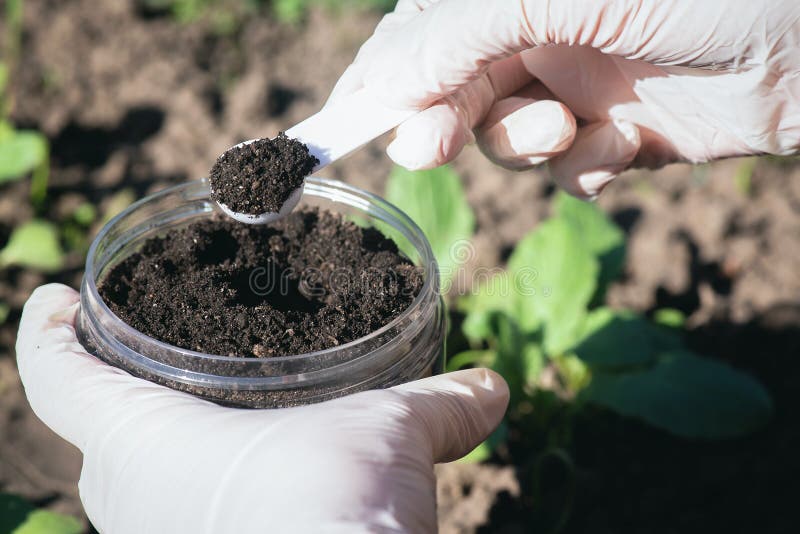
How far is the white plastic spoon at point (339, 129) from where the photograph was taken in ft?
4.55

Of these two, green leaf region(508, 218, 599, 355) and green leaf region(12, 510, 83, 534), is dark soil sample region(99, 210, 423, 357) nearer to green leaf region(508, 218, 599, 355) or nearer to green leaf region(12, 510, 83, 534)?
green leaf region(12, 510, 83, 534)

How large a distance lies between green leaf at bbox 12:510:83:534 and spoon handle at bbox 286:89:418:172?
93 cm

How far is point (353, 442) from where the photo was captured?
1.10m

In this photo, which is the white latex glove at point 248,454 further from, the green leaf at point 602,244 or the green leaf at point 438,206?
the green leaf at point 602,244

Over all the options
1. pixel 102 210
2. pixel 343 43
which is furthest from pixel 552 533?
pixel 343 43

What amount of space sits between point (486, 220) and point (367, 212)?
4.39 ft

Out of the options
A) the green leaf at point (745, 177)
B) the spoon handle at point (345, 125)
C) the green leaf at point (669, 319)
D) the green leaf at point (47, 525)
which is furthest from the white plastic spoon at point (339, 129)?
the green leaf at point (745, 177)

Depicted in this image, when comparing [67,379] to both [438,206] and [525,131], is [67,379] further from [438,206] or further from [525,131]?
[438,206]

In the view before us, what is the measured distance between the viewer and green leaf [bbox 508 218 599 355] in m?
2.31

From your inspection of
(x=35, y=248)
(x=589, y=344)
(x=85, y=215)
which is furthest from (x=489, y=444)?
(x=85, y=215)

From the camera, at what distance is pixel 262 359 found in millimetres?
1144

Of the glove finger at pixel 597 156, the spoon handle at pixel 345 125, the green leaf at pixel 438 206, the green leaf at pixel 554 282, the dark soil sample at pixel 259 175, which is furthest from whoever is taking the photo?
the green leaf at pixel 438 206

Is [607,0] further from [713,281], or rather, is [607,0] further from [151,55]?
[151,55]

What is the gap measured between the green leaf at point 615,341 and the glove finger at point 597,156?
19.5 inches
